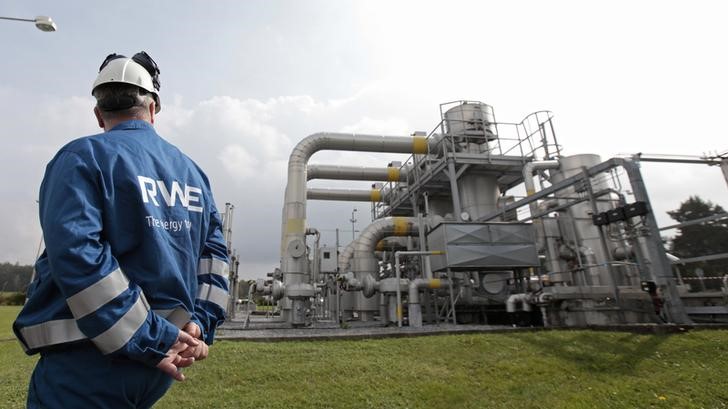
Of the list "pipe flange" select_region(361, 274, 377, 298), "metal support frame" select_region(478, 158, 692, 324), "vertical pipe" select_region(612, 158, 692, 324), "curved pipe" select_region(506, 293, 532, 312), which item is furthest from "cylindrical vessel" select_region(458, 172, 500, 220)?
"vertical pipe" select_region(612, 158, 692, 324)

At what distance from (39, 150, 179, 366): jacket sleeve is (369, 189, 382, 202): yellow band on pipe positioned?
20506 millimetres

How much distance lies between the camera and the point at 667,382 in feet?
13.3

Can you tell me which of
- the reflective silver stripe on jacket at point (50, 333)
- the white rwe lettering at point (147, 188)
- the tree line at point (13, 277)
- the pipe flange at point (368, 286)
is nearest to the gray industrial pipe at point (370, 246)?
the pipe flange at point (368, 286)

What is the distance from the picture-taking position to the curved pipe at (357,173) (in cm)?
1792

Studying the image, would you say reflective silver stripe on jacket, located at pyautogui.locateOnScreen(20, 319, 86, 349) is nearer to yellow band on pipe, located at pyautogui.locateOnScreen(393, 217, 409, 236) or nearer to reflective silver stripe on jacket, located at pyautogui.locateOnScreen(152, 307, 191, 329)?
reflective silver stripe on jacket, located at pyautogui.locateOnScreen(152, 307, 191, 329)

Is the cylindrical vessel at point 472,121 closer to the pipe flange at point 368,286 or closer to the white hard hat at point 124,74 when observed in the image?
the pipe flange at point 368,286

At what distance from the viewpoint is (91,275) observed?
1.08m

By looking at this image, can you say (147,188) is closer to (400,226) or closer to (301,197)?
(301,197)

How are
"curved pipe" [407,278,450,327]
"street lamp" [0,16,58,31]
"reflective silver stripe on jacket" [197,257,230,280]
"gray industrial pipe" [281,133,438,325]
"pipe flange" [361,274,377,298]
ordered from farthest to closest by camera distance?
"pipe flange" [361,274,377,298]
"gray industrial pipe" [281,133,438,325]
"curved pipe" [407,278,450,327]
"street lamp" [0,16,58,31]
"reflective silver stripe on jacket" [197,257,230,280]

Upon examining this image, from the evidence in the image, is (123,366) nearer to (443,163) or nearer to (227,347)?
(227,347)

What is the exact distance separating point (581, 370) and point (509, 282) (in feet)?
29.4

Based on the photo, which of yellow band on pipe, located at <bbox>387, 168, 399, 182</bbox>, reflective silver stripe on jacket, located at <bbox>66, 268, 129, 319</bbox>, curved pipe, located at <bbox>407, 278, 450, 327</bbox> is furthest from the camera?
yellow band on pipe, located at <bbox>387, 168, 399, 182</bbox>

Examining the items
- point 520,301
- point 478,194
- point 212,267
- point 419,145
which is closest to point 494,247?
point 520,301

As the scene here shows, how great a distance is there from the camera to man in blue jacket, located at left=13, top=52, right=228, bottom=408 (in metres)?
1.09
